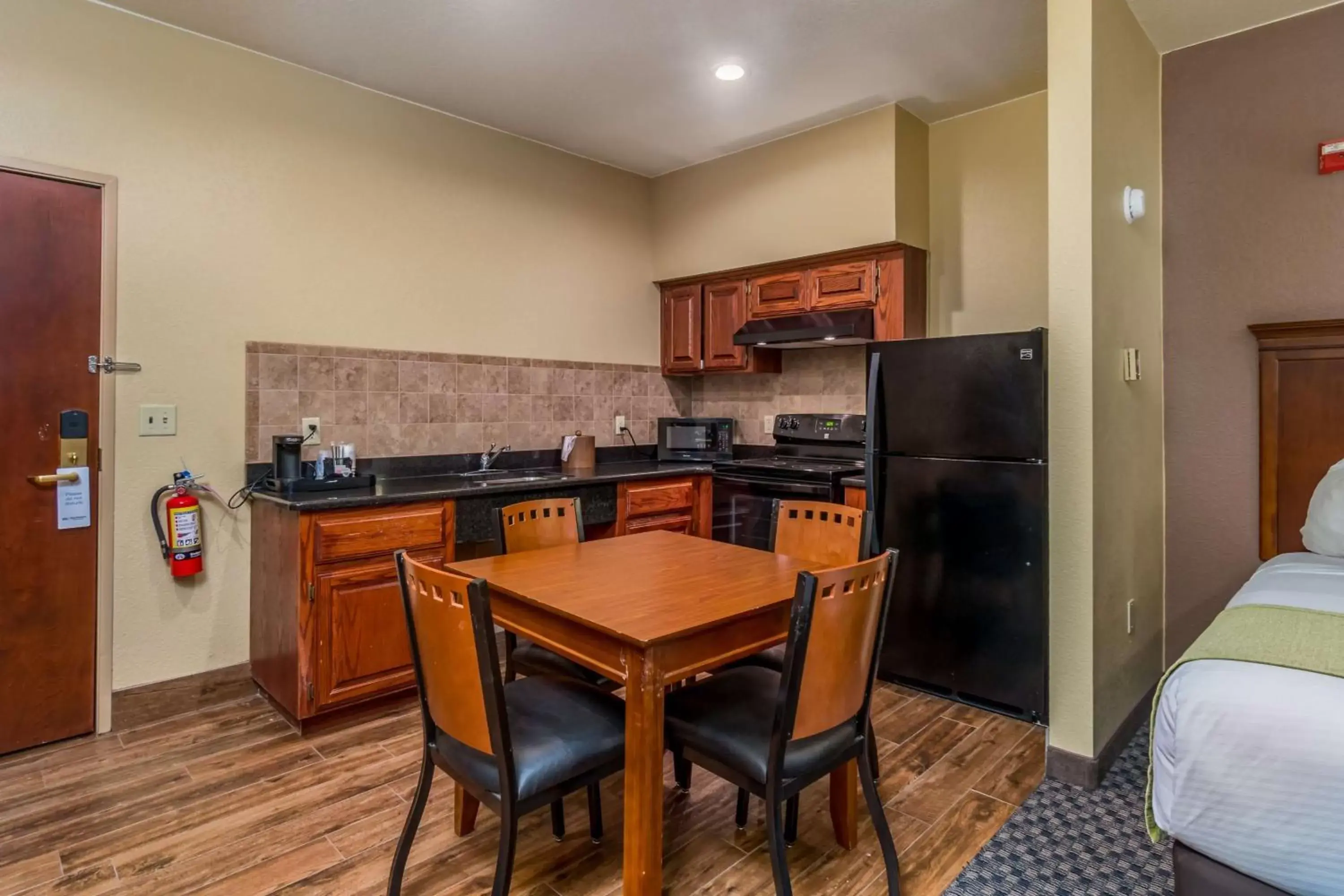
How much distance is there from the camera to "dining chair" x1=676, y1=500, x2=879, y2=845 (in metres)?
2.07

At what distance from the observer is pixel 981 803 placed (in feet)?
7.18

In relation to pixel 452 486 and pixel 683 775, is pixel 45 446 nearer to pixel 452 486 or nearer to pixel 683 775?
pixel 452 486

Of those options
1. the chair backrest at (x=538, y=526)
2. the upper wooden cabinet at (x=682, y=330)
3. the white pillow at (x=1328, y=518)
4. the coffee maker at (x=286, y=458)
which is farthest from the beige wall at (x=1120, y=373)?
the coffee maker at (x=286, y=458)

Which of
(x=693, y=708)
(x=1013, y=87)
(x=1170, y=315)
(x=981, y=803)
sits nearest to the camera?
(x=693, y=708)

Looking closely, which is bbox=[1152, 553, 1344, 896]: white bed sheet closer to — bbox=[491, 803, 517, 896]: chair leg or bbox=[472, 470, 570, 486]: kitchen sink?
bbox=[491, 803, 517, 896]: chair leg

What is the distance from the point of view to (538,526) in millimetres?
2564

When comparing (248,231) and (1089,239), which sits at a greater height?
(248,231)

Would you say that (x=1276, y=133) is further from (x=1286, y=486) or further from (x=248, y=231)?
(x=248, y=231)

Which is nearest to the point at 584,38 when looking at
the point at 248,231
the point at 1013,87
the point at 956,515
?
the point at 248,231

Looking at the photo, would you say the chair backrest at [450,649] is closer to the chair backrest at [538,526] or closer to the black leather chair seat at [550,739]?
the black leather chair seat at [550,739]

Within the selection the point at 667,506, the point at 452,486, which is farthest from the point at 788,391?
the point at 452,486

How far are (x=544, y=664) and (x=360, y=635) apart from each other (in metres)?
1.00

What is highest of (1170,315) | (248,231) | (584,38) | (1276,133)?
(584,38)

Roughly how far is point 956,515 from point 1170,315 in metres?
1.25
